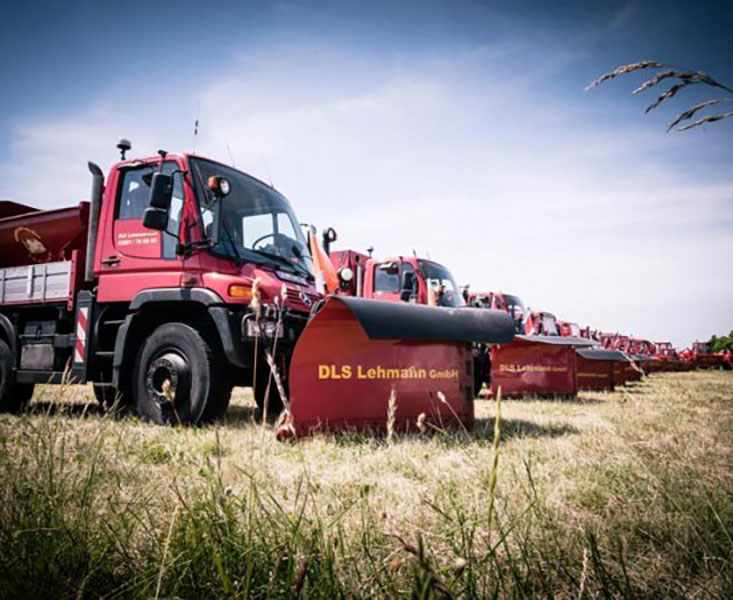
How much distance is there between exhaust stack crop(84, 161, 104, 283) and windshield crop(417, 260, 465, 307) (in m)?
5.03

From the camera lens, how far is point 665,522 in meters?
1.40

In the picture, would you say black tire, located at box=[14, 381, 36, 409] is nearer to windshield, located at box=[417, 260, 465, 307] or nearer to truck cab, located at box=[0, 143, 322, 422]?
truck cab, located at box=[0, 143, 322, 422]

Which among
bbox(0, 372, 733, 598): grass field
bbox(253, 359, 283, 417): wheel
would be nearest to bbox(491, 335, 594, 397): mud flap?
bbox(253, 359, 283, 417): wheel

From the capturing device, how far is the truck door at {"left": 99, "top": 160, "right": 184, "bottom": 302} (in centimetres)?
410

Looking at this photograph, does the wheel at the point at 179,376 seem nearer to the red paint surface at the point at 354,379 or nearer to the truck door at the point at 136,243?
the truck door at the point at 136,243

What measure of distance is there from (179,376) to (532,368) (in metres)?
4.80

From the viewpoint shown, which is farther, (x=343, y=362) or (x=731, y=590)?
(x=343, y=362)

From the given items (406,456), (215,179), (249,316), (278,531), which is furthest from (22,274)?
(278,531)

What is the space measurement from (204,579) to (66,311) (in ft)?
15.6

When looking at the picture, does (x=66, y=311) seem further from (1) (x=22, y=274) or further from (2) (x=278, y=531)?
(2) (x=278, y=531)

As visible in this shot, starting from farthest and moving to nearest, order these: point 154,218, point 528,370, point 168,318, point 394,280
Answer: point 394,280
point 528,370
point 168,318
point 154,218

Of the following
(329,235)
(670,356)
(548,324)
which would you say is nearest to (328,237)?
(329,235)

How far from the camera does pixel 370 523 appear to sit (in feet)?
3.92

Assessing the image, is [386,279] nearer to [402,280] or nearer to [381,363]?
[402,280]
